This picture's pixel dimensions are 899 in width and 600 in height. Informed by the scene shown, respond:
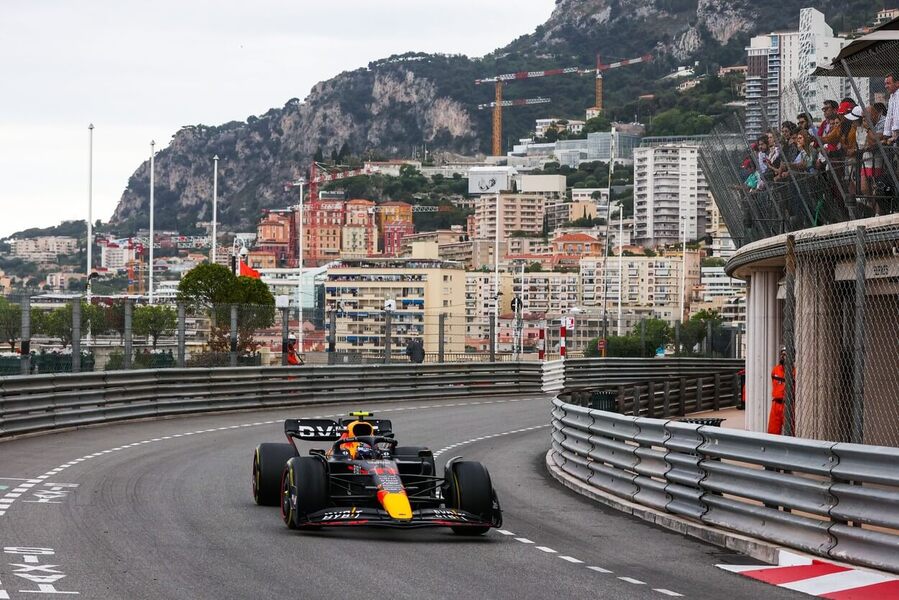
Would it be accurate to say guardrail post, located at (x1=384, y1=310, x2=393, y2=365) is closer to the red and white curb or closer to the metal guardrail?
the metal guardrail

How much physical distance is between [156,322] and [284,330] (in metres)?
3.86

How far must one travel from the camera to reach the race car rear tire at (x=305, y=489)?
11.8 m

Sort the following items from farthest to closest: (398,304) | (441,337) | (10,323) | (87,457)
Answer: (398,304) → (441,337) → (10,323) → (87,457)

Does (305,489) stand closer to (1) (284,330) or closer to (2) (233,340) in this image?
(2) (233,340)

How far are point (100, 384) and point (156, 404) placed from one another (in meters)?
1.86

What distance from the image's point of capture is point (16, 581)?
9219 millimetres

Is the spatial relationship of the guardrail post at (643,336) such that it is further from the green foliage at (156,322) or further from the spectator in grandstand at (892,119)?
the spectator in grandstand at (892,119)

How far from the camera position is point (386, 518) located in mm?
11500

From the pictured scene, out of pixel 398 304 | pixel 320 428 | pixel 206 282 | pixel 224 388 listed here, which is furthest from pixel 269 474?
pixel 398 304

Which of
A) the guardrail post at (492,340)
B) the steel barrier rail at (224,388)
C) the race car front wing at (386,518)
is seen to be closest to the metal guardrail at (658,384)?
the guardrail post at (492,340)

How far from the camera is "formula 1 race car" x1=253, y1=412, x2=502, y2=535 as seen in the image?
11.6 metres

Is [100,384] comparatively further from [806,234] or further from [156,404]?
[806,234]

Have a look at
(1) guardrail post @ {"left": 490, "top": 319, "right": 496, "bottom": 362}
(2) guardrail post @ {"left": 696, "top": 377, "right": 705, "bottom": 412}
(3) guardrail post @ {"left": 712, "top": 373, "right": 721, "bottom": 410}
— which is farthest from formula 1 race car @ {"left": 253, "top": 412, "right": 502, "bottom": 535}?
(1) guardrail post @ {"left": 490, "top": 319, "right": 496, "bottom": 362}

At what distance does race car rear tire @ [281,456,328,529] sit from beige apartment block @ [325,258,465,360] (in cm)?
2102
